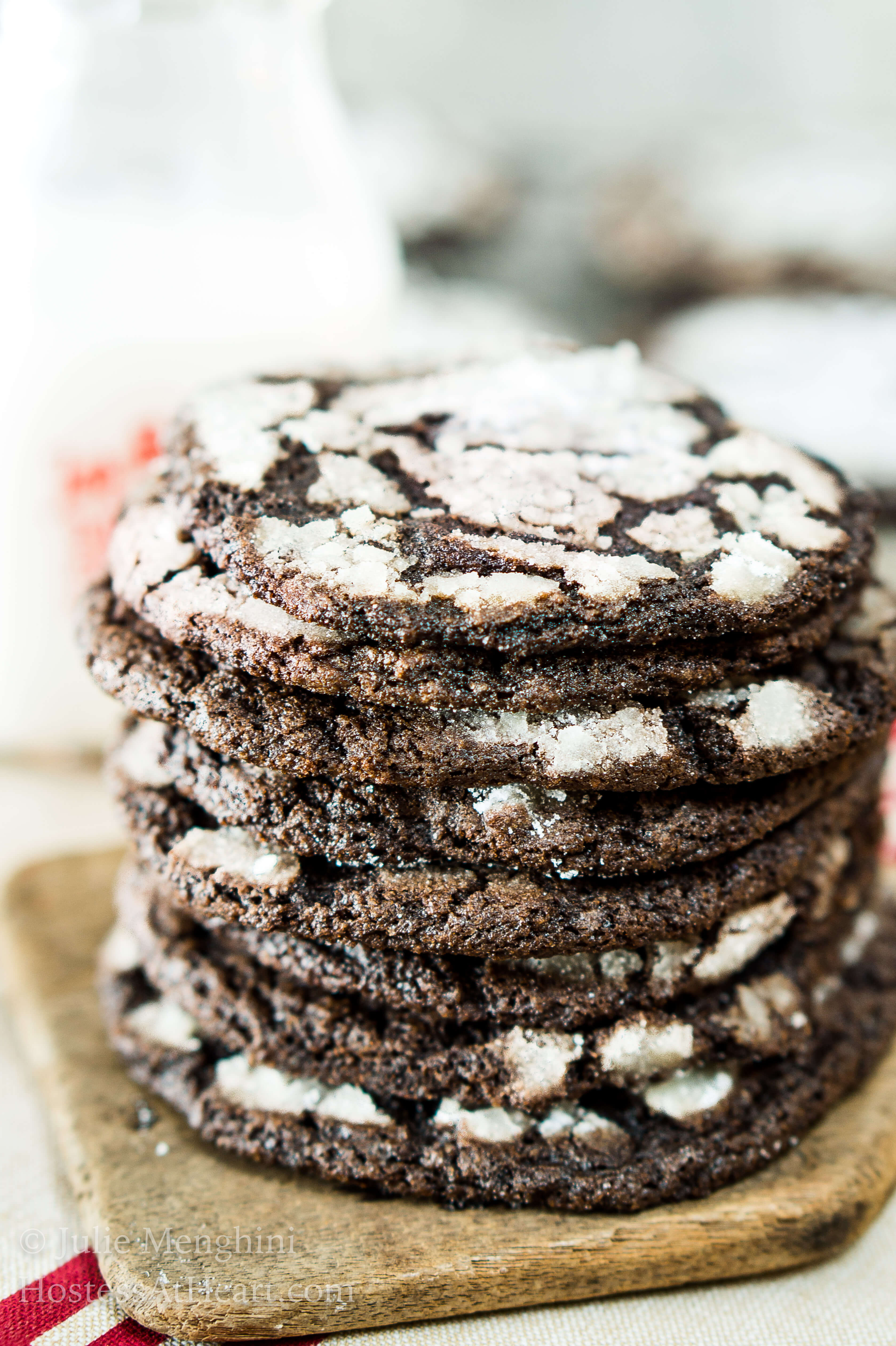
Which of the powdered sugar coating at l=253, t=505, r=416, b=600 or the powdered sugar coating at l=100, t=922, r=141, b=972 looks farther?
the powdered sugar coating at l=100, t=922, r=141, b=972

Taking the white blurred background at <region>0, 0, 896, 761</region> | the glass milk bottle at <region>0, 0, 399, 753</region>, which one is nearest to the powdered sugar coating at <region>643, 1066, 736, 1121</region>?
the white blurred background at <region>0, 0, 896, 761</region>

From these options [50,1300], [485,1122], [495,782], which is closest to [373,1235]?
[485,1122]

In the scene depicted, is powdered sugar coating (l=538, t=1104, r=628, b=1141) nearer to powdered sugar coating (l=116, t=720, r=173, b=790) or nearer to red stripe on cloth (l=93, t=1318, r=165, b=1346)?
red stripe on cloth (l=93, t=1318, r=165, b=1346)

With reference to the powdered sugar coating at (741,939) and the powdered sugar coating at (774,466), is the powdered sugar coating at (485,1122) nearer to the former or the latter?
the powdered sugar coating at (741,939)

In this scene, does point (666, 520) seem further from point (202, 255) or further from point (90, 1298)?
point (202, 255)

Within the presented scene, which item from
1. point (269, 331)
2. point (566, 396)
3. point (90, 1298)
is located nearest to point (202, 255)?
point (269, 331)

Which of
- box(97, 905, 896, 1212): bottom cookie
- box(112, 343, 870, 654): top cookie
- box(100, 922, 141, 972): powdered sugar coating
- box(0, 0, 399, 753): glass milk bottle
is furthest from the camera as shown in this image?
box(0, 0, 399, 753): glass milk bottle
